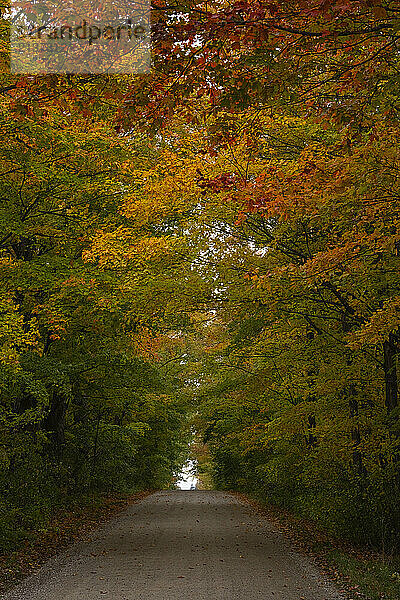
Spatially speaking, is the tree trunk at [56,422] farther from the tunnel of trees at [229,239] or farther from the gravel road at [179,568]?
the gravel road at [179,568]

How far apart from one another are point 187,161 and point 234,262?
231 cm

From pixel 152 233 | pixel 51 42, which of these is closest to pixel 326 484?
pixel 152 233

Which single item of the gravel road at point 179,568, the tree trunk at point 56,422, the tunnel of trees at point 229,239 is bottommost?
the gravel road at point 179,568

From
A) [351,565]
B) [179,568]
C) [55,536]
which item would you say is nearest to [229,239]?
[179,568]

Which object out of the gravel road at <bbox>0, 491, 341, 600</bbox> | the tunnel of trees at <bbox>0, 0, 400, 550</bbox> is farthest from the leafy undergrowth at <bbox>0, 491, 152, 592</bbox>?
the tunnel of trees at <bbox>0, 0, 400, 550</bbox>

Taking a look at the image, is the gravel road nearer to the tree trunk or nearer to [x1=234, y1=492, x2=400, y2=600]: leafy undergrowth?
[x1=234, y1=492, x2=400, y2=600]: leafy undergrowth

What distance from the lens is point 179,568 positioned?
30.6 ft

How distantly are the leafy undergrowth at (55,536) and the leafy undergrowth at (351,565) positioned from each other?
4399 mm

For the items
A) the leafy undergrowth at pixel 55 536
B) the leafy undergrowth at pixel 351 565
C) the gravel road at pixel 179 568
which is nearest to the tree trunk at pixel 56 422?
the leafy undergrowth at pixel 55 536

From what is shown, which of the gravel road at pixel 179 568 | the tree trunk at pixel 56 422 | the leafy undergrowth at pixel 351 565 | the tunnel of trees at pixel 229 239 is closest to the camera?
the tunnel of trees at pixel 229 239

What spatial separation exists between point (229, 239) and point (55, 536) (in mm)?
6796

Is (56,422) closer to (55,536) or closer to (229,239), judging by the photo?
(55,536)

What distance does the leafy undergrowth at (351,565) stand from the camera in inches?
299

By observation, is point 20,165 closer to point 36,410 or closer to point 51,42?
point 36,410
